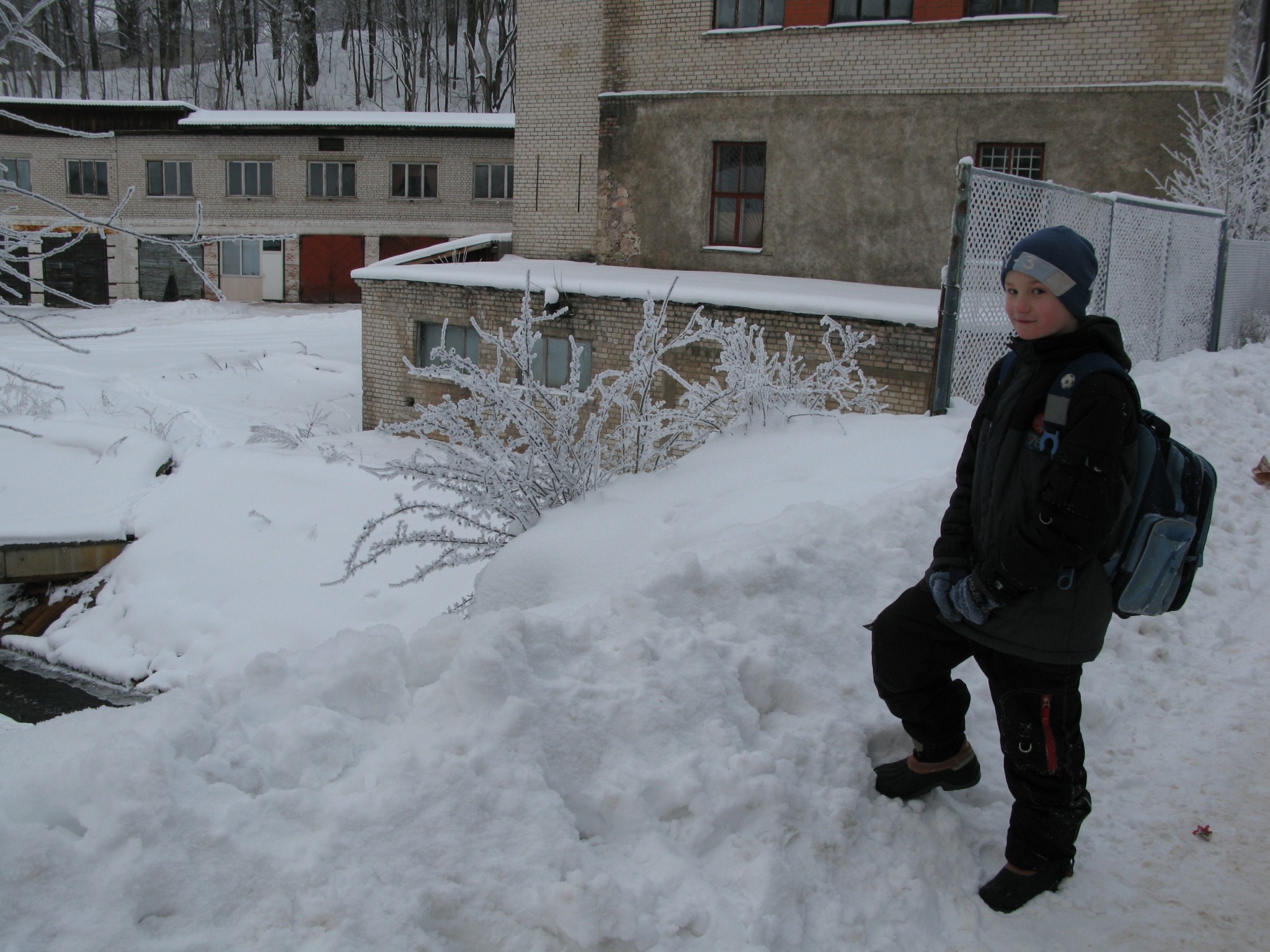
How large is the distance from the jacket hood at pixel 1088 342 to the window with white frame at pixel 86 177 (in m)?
37.1

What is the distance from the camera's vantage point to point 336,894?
6.92 ft

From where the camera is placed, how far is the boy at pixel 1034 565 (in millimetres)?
2457

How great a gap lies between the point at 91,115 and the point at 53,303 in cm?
646

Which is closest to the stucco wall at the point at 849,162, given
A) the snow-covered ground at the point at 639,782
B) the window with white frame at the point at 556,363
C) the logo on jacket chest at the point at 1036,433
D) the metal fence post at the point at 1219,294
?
the window with white frame at the point at 556,363

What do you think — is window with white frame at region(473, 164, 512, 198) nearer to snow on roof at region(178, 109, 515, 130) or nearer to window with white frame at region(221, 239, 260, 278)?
snow on roof at region(178, 109, 515, 130)

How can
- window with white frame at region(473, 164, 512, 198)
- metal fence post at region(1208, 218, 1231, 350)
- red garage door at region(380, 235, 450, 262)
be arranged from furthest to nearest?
red garage door at region(380, 235, 450, 262), window with white frame at region(473, 164, 512, 198), metal fence post at region(1208, 218, 1231, 350)

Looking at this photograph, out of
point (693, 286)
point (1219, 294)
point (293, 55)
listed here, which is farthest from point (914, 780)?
point (293, 55)

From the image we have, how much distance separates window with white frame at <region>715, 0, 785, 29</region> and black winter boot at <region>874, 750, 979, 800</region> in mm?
16596

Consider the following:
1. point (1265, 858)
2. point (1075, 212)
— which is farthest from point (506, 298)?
point (1265, 858)

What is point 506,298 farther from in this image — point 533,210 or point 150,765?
point 150,765

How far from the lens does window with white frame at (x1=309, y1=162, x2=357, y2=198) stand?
32.3 m

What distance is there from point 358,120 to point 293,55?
22301 millimetres

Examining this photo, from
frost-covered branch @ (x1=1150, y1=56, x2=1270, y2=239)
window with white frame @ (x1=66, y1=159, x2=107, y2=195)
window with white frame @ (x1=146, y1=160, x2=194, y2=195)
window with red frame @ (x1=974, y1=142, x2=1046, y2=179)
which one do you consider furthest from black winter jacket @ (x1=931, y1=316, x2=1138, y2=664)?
window with white frame @ (x1=66, y1=159, x2=107, y2=195)

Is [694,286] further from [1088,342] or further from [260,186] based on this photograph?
[260,186]
